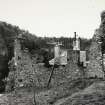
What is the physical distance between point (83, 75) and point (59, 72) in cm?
161

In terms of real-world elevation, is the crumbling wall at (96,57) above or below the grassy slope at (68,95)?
above

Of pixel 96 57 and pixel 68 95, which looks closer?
pixel 68 95

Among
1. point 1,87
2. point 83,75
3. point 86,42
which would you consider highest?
point 86,42

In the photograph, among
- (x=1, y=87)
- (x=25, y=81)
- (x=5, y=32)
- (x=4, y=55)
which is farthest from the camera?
(x=5, y=32)

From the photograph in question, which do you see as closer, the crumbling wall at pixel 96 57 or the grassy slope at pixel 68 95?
the grassy slope at pixel 68 95

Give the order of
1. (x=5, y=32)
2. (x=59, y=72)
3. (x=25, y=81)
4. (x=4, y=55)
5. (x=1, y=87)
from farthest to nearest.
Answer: (x=5, y=32)
(x=4, y=55)
(x=1, y=87)
(x=25, y=81)
(x=59, y=72)

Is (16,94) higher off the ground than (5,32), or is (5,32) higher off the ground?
(5,32)

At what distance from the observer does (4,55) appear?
46.0m

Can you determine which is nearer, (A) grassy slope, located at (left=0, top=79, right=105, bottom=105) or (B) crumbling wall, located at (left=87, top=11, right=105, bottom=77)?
(A) grassy slope, located at (left=0, top=79, right=105, bottom=105)

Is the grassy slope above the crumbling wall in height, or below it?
below

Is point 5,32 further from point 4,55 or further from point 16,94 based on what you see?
point 16,94

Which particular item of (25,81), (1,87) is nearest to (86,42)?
(1,87)

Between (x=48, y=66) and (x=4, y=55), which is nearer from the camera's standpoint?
(x=48, y=66)

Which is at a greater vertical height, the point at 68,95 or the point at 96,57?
the point at 96,57
